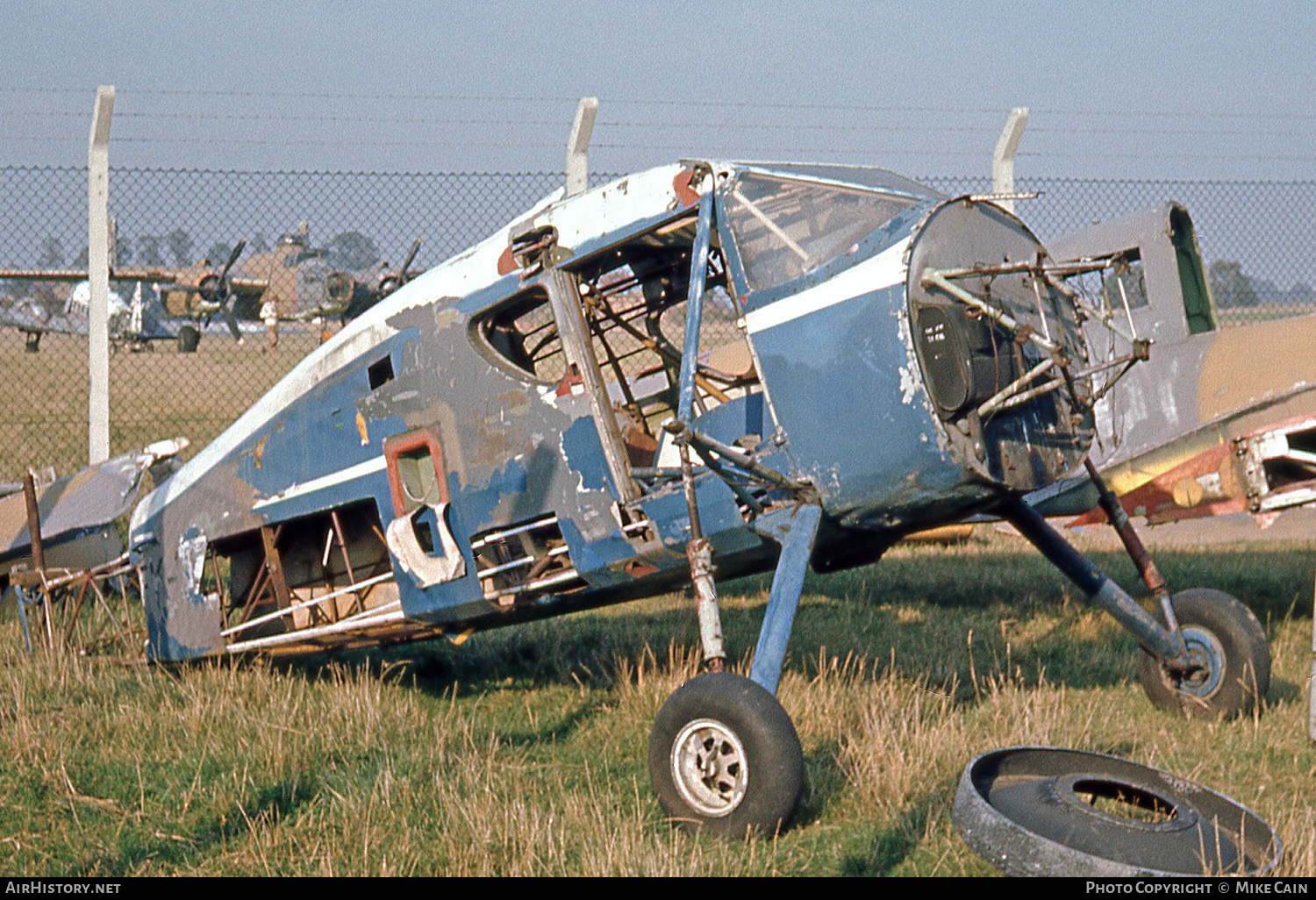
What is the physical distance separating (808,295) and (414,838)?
2.40 metres

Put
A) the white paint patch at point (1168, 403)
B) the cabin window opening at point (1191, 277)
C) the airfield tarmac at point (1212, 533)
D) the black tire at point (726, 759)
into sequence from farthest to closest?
the airfield tarmac at point (1212, 533)
the cabin window opening at point (1191, 277)
the white paint patch at point (1168, 403)
the black tire at point (726, 759)

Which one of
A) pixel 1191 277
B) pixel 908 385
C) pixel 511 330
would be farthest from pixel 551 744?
pixel 1191 277

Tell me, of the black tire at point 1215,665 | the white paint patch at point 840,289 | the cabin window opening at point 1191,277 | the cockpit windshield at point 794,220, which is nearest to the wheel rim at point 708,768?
the white paint patch at point 840,289

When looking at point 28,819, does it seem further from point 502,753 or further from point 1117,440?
point 1117,440

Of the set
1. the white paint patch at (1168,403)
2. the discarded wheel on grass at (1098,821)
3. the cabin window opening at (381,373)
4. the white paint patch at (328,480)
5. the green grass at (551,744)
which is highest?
the cabin window opening at (381,373)

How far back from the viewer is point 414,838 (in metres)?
4.05

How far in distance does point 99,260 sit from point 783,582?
7.90m

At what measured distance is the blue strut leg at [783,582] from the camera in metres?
4.07

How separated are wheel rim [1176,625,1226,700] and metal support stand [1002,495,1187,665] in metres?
0.13

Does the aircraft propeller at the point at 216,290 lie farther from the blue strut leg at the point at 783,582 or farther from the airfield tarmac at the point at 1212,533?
the blue strut leg at the point at 783,582

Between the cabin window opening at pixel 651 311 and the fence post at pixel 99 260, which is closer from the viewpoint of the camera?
the cabin window opening at pixel 651 311

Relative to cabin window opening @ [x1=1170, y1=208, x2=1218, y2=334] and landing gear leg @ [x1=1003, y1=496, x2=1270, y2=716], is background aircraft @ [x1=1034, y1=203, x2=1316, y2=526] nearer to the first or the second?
cabin window opening @ [x1=1170, y1=208, x2=1218, y2=334]

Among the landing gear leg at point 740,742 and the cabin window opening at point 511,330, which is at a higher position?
the cabin window opening at point 511,330

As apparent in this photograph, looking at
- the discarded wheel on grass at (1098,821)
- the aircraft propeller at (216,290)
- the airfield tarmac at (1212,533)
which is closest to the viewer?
the discarded wheel on grass at (1098,821)
